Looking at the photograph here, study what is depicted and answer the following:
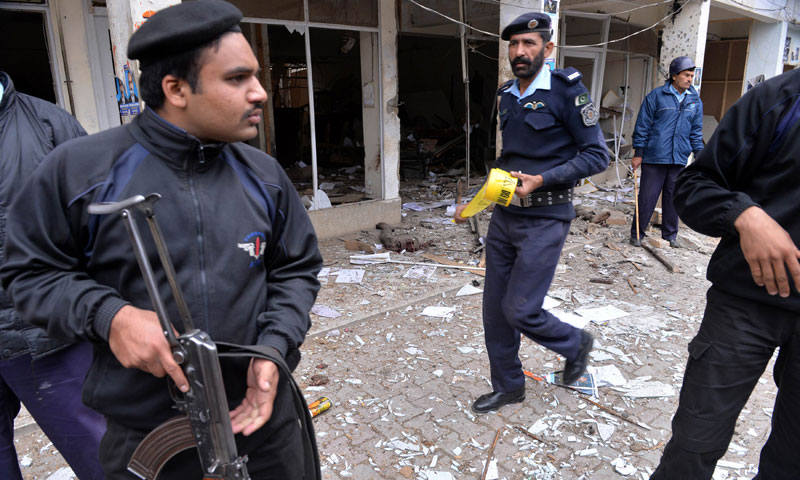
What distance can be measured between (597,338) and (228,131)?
3784 millimetres

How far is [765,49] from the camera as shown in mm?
14352

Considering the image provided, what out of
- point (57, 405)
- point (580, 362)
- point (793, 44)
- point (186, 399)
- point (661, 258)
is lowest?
point (661, 258)

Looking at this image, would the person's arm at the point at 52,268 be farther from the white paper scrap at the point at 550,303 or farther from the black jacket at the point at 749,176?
the white paper scrap at the point at 550,303

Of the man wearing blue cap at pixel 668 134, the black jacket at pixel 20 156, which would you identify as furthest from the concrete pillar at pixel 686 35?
the black jacket at pixel 20 156

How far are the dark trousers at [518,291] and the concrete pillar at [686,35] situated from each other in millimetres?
6877

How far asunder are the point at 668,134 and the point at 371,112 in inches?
156

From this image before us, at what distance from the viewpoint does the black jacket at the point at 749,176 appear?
5.90 feet

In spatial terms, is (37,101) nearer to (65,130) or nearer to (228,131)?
(65,130)

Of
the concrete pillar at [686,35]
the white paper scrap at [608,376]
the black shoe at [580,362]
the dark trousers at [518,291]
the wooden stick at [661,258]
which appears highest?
the concrete pillar at [686,35]

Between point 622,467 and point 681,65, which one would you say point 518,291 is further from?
point 681,65

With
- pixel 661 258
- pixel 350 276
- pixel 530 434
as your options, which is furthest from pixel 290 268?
pixel 661 258

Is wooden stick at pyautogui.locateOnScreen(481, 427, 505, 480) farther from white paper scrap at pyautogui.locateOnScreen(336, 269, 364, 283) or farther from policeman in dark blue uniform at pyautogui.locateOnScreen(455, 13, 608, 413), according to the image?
white paper scrap at pyautogui.locateOnScreen(336, 269, 364, 283)

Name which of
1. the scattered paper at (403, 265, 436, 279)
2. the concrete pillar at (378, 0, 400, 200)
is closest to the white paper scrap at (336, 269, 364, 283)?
the scattered paper at (403, 265, 436, 279)

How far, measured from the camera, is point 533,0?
6.08m
